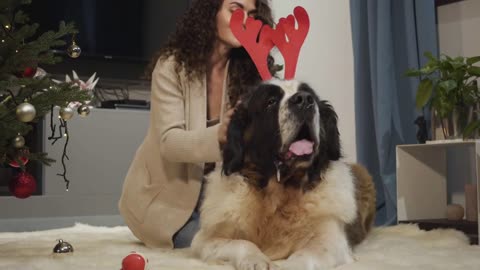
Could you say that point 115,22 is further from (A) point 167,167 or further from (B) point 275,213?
(B) point 275,213

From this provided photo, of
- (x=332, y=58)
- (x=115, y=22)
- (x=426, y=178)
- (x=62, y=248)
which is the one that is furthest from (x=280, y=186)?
(x=115, y=22)

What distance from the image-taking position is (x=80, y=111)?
2.29m

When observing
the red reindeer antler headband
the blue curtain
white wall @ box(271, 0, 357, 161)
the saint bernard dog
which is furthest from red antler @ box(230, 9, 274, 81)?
white wall @ box(271, 0, 357, 161)

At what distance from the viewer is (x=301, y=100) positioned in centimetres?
163

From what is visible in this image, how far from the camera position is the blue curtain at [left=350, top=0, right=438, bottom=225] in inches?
127

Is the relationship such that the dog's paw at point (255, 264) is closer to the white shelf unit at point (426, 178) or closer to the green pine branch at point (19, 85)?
the green pine branch at point (19, 85)

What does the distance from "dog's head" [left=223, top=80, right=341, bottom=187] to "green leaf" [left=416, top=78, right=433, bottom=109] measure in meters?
1.17

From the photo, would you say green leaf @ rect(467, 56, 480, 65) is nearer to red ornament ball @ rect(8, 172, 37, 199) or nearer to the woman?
the woman

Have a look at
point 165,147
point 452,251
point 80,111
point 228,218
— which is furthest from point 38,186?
point 452,251

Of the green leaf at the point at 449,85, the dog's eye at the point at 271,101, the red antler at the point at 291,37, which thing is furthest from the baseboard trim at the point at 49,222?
the dog's eye at the point at 271,101

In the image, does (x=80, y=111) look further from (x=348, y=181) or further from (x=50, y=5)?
(x=50, y=5)

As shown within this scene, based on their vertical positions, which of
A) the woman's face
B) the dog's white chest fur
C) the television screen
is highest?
the television screen

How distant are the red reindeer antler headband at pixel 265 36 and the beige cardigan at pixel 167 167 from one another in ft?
0.94

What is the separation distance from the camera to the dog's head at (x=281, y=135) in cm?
164
